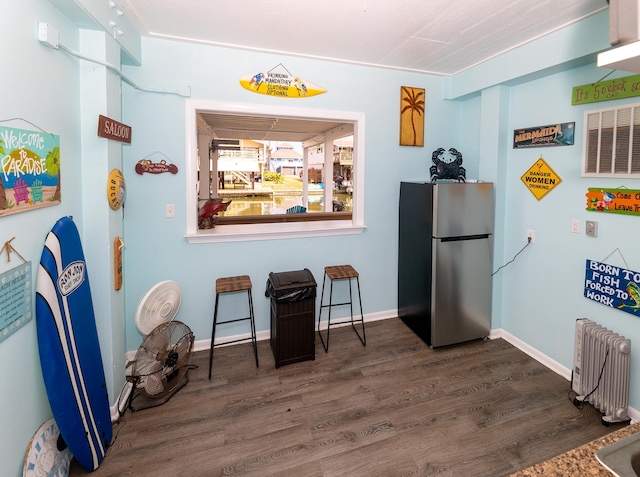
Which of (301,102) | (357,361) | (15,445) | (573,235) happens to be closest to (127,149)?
(301,102)

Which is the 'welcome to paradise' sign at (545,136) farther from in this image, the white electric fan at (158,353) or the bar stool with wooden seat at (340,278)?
the white electric fan at (158,353)

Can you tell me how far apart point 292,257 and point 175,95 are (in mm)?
1721

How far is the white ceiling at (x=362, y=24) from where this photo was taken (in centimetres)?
212

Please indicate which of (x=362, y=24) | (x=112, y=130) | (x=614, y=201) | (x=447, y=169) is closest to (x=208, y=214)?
(x=112, y=130)

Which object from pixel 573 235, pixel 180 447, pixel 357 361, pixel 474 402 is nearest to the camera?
pixel 180 447

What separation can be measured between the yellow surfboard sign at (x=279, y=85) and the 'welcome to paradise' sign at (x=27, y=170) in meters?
1.60

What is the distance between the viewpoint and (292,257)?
128 inches

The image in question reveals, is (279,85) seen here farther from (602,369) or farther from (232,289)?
(602,369)

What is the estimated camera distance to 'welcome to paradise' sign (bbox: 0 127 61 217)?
1371 mm

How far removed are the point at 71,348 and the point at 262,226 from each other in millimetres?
1897

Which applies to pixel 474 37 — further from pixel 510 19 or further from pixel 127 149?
pixel 127 149

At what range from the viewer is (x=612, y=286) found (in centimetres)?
229

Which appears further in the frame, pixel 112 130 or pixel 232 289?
pixel 232 289

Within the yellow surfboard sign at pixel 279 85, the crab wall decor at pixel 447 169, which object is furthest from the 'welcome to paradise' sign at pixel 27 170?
the crab wall decor at pixel 447 169
